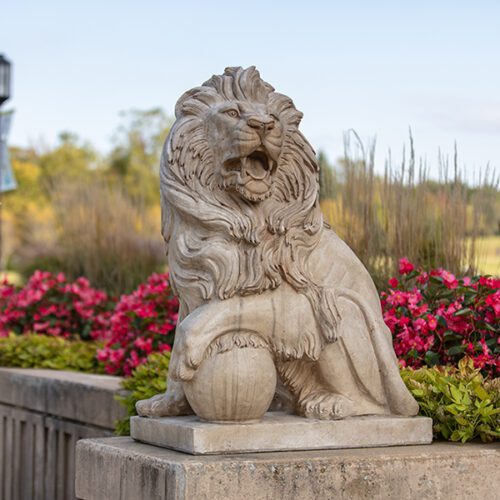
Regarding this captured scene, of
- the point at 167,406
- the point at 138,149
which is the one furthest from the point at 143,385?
the point at 138,149

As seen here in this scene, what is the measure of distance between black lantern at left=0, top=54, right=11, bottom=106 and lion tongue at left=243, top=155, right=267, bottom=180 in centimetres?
885

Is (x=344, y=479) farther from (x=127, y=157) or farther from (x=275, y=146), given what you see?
(x=127, y=157)

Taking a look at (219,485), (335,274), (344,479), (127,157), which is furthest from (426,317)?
(127,157)

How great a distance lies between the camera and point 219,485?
3.42m

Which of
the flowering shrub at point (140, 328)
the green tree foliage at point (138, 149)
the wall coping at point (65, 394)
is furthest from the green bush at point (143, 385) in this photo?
the green tree foliage at point (138, 149)

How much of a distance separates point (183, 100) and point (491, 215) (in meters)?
3.51

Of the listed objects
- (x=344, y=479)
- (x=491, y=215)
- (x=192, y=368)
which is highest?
(x=491, y=215)

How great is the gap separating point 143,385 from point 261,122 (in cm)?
212

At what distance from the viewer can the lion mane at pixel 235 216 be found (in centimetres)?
373

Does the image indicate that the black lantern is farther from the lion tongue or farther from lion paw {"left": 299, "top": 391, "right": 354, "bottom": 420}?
lion paw {"left": 299, "top": 391, "right": 354, "bottom": 420}

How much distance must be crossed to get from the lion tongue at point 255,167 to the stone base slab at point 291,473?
1.03 metres

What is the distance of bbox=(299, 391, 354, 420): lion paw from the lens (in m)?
3.84

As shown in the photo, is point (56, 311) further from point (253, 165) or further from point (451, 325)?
point (253, 165)

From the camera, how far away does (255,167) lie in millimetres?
3822
